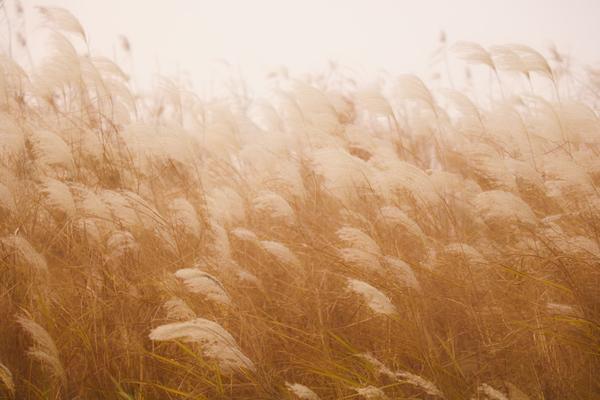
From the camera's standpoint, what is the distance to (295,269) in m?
2.00

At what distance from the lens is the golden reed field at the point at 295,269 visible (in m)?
1.41

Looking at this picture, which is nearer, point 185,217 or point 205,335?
point 205,335

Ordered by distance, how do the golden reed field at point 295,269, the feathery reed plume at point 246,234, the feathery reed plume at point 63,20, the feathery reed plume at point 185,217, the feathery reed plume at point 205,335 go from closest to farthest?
the feathery reed plume at point 205,335 → the golden reed field at point 295,269 → the feathery reed plume at point 246,234 → the feathery reed plume at point 185,217 → the feathery reed plume at point 63,20

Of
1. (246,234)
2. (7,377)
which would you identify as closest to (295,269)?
(246,234)

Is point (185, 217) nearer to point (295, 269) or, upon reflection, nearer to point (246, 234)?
point (246, 234)

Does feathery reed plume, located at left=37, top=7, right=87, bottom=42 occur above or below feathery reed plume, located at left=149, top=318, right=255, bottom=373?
above

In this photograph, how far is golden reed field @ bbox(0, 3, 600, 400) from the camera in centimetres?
141

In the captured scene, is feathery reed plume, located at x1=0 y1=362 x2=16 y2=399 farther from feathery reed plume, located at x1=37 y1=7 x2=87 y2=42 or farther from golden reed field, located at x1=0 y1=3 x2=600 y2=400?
feathery reed plume, located at x1=37 y1=7 x2=87 y2=42

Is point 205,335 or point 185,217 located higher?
point 205,335

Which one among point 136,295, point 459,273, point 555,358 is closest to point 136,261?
point 136,295

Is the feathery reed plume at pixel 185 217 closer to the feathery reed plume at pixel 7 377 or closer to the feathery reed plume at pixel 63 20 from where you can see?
the feathery reed plume at pixel 7 377

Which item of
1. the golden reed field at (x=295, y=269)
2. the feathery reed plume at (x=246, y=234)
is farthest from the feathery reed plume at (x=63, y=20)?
the feathery reed plume at (x=246, y=234)

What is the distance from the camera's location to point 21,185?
2078 millimetres

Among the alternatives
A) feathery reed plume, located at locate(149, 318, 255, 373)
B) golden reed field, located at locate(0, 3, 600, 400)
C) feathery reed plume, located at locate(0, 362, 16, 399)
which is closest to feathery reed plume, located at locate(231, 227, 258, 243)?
golden reed field, located at locate(0, 3, 600, 400)
